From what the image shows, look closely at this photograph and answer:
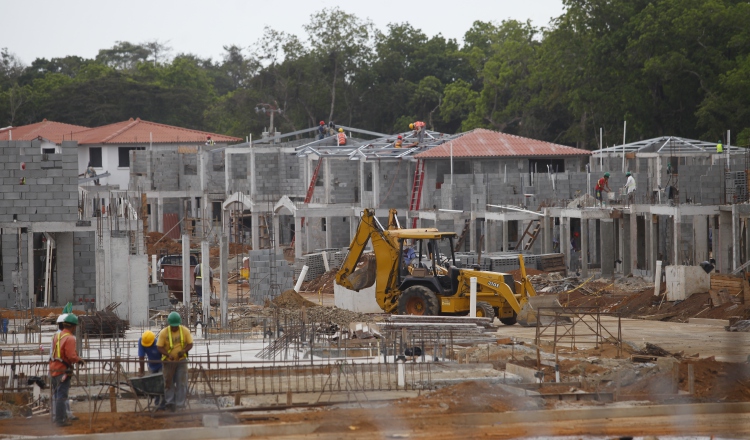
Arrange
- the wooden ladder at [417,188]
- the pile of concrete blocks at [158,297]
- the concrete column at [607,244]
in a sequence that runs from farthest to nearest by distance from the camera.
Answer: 1. the wooden ladder at [417,188]
2. the concrete column at [607,244]
3. the pile of concrete blocks at [158,297]

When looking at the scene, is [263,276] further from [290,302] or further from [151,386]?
[151,386]

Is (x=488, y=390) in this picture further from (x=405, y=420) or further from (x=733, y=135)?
(x=733, y=135)

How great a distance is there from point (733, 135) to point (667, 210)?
23.5 m

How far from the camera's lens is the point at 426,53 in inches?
3103

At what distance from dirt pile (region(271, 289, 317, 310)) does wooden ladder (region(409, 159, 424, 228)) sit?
14030 mm

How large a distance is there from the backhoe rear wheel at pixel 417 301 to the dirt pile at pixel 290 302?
14.4ft

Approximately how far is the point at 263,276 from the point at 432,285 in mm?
7880

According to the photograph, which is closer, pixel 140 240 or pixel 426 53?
pixel 140 240

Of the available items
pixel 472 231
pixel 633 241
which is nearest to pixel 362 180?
pixel 472 231

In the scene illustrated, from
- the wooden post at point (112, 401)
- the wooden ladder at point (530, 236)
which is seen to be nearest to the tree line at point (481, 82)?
the wooden ladder at point (530, 236)

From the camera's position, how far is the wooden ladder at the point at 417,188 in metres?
43.8

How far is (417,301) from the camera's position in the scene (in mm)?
25031

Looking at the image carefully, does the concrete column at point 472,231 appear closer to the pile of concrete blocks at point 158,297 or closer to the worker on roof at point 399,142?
the worker on roof at point 399,142

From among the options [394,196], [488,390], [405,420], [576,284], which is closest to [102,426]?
[405,420]
